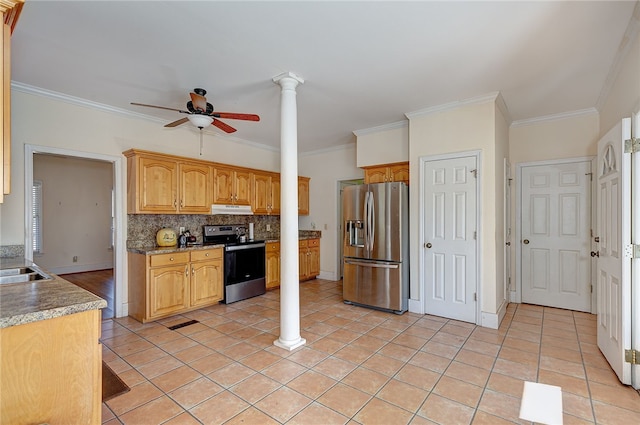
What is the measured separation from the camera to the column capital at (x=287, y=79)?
2991 mm

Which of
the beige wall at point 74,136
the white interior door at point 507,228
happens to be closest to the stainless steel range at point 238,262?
the beige wall at point 74,136

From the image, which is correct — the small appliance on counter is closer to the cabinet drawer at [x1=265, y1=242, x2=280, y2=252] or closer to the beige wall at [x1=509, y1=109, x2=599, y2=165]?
the cabinet drawer at [x1=265, y1=242, x2=280, y2=252]

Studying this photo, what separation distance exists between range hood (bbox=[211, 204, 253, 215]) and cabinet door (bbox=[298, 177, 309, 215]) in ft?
4.47

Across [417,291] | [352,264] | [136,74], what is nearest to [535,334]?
[417,291]

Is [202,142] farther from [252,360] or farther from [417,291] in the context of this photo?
[417,291]

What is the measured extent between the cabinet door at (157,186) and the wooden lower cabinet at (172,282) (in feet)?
2.16

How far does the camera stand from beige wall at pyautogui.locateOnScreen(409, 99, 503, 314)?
3.53 m

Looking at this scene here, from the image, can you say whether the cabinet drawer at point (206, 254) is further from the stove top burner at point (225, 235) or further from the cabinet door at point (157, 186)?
the cabinet door at point (157, 186)

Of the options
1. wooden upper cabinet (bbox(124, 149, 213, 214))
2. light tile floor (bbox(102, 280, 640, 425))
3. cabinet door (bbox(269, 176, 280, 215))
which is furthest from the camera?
cabinet door (bbox(269, 176, 280, 215))

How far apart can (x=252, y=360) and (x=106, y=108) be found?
355cm

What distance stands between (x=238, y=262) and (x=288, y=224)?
2.00 m

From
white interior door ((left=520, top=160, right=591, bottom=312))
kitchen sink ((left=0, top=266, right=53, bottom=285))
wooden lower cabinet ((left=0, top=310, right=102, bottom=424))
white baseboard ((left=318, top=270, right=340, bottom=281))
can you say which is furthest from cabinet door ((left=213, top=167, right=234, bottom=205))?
white interior door ((left=520, top=160, right=591, bottom=312))

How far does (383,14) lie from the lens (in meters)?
2.13

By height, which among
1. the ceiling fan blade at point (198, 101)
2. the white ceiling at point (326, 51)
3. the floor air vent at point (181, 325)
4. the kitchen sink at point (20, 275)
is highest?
the white ceiling at point (326, 51)
